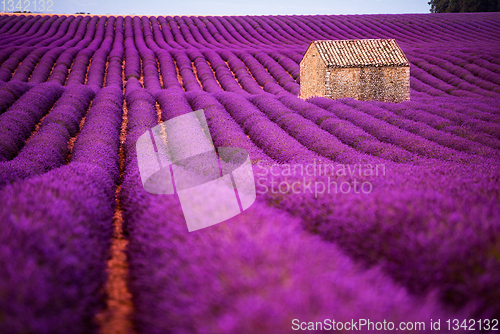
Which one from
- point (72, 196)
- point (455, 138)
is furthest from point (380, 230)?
point (455, 138)

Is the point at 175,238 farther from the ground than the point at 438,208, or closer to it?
closer to it

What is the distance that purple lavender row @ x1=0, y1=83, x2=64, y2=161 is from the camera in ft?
26.0

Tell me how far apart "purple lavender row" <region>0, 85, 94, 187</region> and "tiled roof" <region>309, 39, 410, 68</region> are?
38.0ft

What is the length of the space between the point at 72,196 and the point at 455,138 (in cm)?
930

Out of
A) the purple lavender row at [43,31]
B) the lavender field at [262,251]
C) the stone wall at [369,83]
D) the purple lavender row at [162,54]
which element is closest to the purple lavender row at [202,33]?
the purple lavender row at [162,54]

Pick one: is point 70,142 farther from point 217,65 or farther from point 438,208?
point 217,65

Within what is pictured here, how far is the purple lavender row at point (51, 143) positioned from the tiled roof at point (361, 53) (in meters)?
11.6

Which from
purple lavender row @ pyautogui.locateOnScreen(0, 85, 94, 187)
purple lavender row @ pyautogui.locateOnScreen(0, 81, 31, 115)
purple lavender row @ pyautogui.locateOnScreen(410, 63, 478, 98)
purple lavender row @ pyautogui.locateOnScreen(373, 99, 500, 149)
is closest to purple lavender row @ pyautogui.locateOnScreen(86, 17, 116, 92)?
purple lavender row @ pyautogui.locateOnScreen(0, 81, 31, 115)

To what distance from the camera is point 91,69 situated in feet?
76.4

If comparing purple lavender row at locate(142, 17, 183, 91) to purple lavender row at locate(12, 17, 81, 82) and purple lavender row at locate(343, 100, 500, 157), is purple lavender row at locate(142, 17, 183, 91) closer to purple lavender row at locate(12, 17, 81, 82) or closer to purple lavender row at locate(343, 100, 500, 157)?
purple lavender row at locate(12, 17, 81, 82)

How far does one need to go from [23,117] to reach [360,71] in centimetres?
1461

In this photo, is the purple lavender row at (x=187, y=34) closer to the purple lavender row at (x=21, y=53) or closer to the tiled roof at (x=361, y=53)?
the purple lavender row at (x=21, y=53)

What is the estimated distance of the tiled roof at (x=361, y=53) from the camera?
16.2 m

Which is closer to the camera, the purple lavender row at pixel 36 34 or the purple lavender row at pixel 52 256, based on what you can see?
the purple lavender row at pixel 52 256
